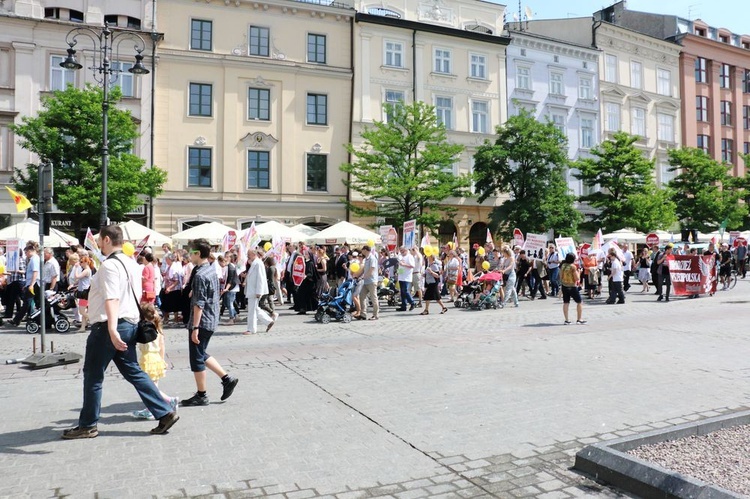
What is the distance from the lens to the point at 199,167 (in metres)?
31.3

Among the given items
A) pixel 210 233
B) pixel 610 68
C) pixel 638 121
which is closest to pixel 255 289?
pixel 210 233

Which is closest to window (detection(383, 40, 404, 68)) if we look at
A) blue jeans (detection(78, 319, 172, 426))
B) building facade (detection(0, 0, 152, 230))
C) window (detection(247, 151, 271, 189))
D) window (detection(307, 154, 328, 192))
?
window (detection(307, 154, 328, 192))

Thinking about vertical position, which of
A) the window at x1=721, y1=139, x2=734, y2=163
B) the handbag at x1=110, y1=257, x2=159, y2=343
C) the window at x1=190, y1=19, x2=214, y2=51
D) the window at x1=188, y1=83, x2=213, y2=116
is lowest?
the handbag at x1=110, y1=257, x2=159, y2=343

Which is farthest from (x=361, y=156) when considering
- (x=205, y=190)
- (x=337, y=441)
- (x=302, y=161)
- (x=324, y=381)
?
(x=337, y=441)

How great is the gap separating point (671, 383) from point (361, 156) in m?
23.9

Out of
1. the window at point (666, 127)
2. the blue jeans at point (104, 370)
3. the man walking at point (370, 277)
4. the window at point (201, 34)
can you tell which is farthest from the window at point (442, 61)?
the blue jeans at point (104, 370)

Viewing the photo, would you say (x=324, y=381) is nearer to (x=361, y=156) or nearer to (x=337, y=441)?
(x=337, y=441)

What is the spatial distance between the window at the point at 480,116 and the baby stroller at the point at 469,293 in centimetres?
2066

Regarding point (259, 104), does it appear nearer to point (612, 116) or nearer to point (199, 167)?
point (199, 167)

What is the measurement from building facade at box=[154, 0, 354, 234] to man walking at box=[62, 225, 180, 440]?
1024 inches

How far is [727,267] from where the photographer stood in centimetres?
2331

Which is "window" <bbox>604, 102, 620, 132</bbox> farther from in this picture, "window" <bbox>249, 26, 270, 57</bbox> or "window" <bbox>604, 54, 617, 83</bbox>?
"window" <bbox>249, 26, 270, 57</bbox>

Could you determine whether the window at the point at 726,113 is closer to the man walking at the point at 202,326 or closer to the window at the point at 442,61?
the window at the point at 442,61

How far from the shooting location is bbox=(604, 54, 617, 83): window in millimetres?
42344
